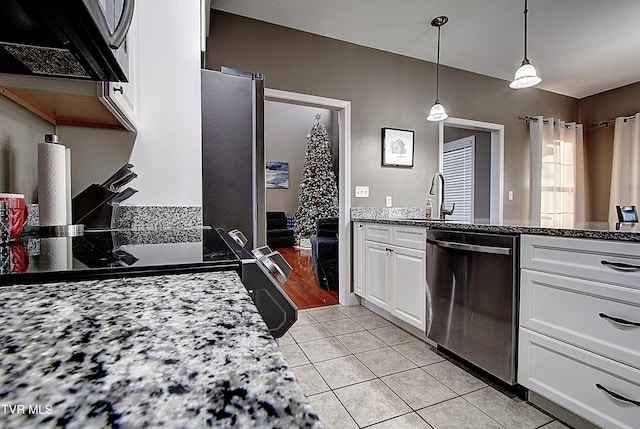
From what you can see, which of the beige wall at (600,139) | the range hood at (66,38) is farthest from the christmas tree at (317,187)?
the range hood at (66,38)

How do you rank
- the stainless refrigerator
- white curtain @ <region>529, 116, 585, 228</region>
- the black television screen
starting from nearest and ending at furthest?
the stainless refrigerator < the black television screen < white curtain @ <region>529, 116, 585, 228</region>

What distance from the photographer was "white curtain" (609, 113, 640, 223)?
394 centimetres

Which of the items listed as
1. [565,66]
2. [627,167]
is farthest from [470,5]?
[627,167]

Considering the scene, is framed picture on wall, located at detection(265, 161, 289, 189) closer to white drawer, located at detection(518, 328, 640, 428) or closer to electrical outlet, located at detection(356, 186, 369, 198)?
electrical outlet, located at detection(356, 186, 369, 198)

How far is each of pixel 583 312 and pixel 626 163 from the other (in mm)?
4050

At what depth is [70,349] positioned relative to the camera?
282mm

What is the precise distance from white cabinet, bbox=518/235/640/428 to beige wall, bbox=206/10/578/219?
195 centimetres

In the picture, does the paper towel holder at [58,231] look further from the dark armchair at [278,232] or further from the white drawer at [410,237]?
the dark armchair at [278,232]

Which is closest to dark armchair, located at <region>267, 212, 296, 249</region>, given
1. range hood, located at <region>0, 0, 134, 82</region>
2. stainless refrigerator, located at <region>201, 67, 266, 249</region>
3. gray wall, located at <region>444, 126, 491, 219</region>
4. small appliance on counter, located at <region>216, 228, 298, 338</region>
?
gray wall, located at <region>444, 126, 491, 219</region>

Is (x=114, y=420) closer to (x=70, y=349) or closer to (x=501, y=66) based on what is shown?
(x=70, y=349)

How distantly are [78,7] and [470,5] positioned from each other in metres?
2.94

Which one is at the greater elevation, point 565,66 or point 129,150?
point 565,66

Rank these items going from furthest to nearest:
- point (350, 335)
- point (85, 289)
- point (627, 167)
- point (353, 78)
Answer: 1. point (627, 167)
2. point (353, 78)
3. point (350, 335)
4. point (85, 289)

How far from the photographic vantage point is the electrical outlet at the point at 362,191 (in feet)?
10.6
